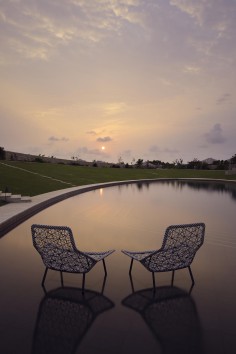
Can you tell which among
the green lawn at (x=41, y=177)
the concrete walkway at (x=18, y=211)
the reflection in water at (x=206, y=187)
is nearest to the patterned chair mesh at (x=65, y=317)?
the concrete walkway at (x=18, y=211)

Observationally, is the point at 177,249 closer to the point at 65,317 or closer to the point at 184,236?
the point at 184,236

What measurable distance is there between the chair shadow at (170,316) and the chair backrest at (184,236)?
25.5 inches

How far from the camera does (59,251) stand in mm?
4098

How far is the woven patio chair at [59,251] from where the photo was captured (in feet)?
13.3

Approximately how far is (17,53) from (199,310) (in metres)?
14.5

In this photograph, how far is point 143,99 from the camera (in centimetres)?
2006

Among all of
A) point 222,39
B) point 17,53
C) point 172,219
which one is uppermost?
point 222,39

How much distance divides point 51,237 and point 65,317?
43.7 inches

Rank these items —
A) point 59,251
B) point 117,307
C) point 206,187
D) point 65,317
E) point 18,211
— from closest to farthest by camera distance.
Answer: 1. point 65,317
2. point 117,307
3. point 59,251
4. point 18,211
5. point 206,187

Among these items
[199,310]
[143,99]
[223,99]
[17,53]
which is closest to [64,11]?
[17,53]

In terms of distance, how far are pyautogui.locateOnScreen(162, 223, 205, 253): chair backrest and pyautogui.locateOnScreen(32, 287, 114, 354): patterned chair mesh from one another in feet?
3.67

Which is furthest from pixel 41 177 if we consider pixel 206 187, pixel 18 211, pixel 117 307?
pixel 117 307

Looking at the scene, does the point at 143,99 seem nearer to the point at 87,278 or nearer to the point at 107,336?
the point at 87,278

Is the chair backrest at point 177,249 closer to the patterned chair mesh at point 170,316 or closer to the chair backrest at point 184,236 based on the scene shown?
the chair backrest at point 184,236
